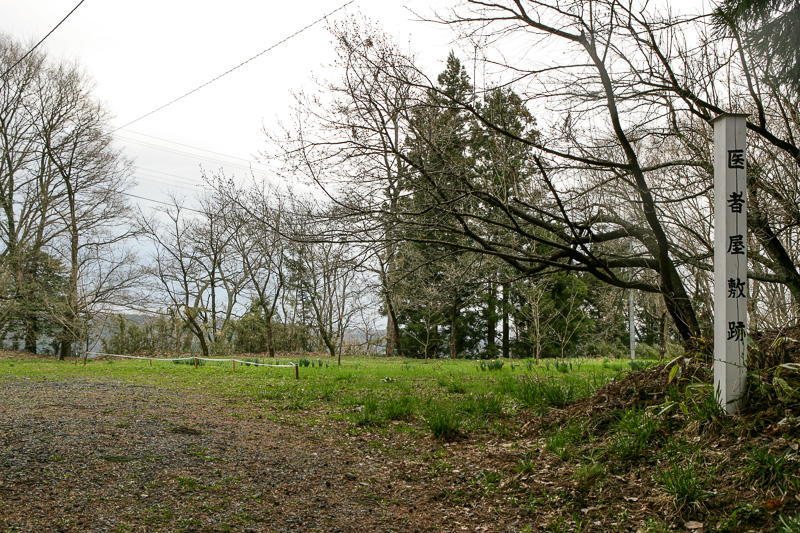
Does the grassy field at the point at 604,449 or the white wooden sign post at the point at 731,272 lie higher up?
the white wooden sign post at the point at 731,272

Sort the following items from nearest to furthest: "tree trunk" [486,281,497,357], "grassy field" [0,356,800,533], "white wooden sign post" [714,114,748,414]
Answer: "grassy field" [0,356,800,533]
"white wooden sign post" [714,114,748,414]
"tree trunk" [486,281,497,357]

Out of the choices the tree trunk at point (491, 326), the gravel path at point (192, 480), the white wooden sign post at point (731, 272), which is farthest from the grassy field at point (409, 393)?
the tree trunk at point (491, 326)

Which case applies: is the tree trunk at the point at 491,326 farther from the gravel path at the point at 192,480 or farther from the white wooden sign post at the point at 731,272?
the white wooden sign post at the point at 731,272

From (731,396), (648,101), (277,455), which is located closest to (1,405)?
(277,455)

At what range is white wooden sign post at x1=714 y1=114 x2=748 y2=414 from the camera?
12.2 ft

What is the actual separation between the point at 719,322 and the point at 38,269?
2300 cm

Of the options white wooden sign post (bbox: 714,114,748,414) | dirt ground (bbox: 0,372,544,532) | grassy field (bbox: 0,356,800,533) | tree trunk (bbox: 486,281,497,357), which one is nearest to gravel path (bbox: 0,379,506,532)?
dirt ground (bbox: 0,372,544,532)

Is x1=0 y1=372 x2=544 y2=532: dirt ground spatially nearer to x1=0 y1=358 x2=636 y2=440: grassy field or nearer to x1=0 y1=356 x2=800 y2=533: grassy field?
x1=0 y1=356 x2=800 y2=533: grassy field

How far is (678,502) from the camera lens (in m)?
3.00

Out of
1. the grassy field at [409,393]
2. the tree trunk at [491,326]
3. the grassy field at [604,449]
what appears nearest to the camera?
the grassy field at [604,449]

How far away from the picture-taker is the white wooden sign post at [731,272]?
147 inches

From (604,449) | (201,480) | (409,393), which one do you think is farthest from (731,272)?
(409,393)

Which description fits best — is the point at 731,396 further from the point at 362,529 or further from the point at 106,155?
the point at 106,155

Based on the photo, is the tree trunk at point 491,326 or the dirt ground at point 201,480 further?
the tree trunk at point 491,326
